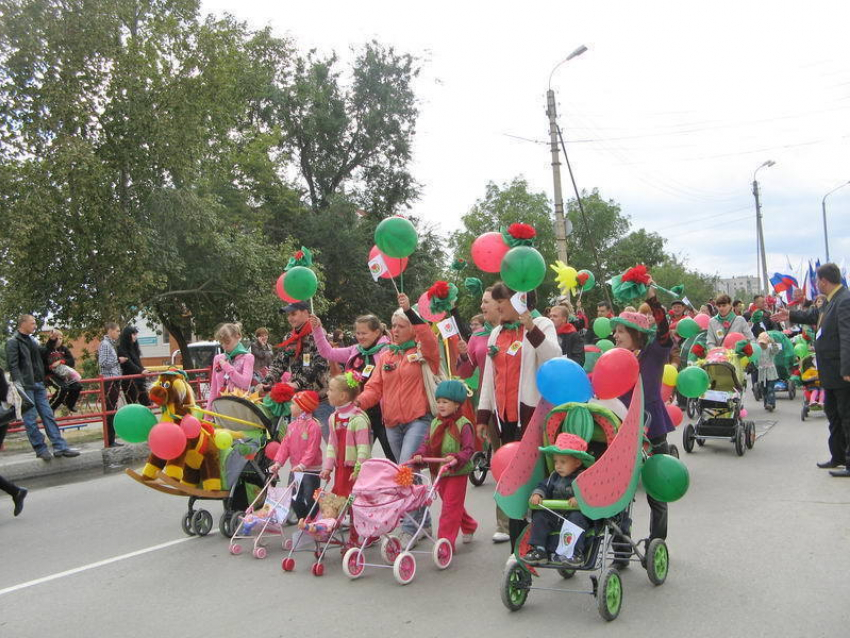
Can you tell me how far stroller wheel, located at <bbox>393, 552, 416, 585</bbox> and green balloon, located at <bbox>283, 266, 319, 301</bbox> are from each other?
A: 2.82 m

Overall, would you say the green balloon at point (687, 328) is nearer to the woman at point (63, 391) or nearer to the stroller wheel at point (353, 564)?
the stroller wheel at point (353, 564)

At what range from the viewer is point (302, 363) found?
286 inches

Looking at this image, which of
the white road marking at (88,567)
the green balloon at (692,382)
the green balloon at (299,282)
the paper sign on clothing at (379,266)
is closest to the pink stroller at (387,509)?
the white road marking at (88,567)

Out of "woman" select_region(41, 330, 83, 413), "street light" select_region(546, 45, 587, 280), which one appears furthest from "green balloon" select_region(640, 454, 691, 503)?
"street light" select_region(546, 45, 587, 280)

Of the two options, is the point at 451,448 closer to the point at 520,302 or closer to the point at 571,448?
the point at 520,302

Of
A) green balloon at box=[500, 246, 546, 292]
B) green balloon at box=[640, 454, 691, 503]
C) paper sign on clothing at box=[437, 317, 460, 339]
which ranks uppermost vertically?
green balloon at box=[500, 246, 546, 292]

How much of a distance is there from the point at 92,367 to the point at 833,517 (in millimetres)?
29064

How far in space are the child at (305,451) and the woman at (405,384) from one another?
0.48 m

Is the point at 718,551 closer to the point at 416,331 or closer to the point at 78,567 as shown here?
the point at 416,331

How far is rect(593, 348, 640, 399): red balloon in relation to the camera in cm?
473

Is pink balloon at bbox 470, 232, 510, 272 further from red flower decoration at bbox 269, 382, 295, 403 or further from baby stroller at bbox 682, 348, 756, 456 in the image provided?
baby stroller at bbox 682, 348, 756, 456

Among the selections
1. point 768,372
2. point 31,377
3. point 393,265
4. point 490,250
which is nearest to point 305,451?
point 393,265

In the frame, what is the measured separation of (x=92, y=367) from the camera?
99.5 ft

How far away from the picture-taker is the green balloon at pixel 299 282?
7102 mm
